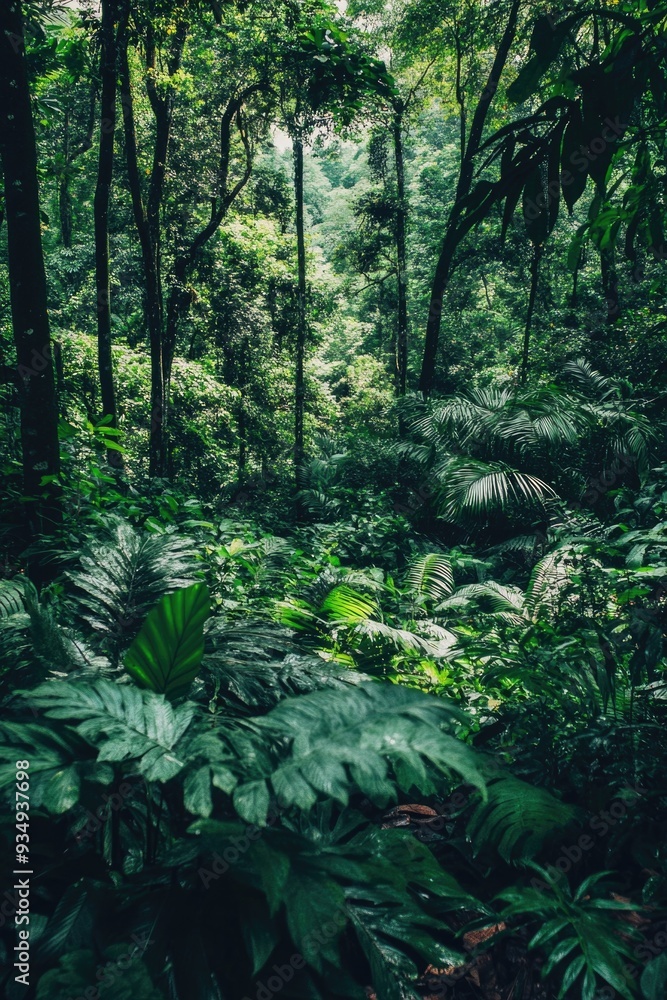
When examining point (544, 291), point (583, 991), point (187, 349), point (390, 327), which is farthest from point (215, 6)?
point (390, 327)

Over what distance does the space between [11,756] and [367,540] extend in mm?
6282

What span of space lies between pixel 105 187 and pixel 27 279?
5171mm

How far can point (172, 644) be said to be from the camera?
1.90m

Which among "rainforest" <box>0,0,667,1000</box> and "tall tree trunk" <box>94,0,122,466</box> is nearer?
"rainforest" <box>0,0,667,1000</box>

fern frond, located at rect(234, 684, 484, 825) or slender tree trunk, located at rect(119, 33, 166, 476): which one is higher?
slender tree trunk, located at rect(119, 33, 166, 476)

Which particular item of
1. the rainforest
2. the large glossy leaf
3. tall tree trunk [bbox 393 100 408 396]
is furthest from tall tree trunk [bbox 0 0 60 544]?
tall tree trunk [bbox 393 100 408 396]

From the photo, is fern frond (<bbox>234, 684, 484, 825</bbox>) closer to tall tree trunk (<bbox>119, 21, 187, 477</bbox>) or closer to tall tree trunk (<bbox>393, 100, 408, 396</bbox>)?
tall tree trunk (<bbox>119, 21, 187, 477</bbox>)

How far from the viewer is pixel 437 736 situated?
144cm

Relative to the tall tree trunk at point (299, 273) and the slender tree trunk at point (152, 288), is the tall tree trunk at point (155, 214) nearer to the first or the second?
the slender tree trunk at point (152, 288)

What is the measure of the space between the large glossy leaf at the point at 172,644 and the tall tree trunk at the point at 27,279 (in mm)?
2584

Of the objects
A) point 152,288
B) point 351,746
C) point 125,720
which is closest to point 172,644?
point 125,720

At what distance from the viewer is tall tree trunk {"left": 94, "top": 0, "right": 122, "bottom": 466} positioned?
7.32 m

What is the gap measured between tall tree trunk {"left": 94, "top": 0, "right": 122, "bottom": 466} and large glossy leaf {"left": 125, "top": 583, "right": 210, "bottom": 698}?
633 cm

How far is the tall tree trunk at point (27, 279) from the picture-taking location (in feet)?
12.0
